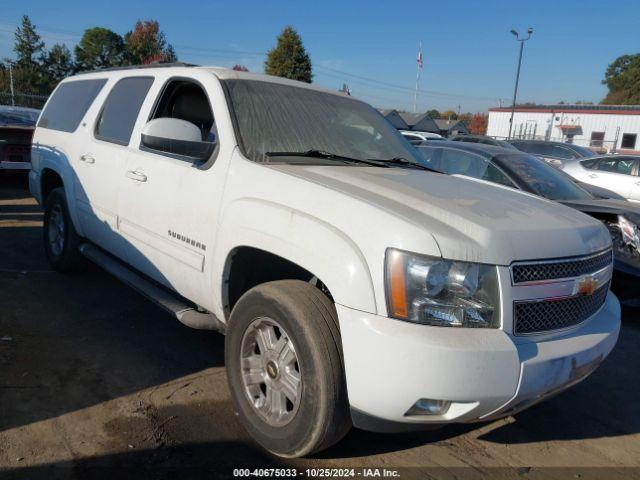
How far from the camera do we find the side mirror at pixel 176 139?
10.0 feet

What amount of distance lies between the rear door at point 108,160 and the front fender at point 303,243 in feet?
4.91

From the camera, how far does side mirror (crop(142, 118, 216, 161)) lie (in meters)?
3.06

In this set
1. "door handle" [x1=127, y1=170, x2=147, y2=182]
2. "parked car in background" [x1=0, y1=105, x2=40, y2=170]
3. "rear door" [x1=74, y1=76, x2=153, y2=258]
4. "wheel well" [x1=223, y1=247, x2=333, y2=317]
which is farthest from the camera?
"parked car in background" [x1=0, y1=105, x2=40, y2=170]

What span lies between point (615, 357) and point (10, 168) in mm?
10148

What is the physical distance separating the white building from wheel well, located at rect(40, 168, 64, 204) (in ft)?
145

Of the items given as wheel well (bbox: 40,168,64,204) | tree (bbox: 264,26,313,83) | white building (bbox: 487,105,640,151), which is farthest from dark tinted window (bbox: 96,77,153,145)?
white building (bbox: 487,105,640,151)

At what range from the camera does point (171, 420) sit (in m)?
2.96

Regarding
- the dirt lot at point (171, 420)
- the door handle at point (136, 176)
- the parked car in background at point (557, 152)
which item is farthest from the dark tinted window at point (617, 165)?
the door handle at point (136, 176)

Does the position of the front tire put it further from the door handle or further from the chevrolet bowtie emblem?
the door handle

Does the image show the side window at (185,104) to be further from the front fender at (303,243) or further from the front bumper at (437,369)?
the front bumper at (437,369)

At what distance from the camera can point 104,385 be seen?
3293 mm

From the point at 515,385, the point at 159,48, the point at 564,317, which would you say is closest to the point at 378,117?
the point at 564,317

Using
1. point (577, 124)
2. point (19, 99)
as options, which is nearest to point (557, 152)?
point (19, 99)

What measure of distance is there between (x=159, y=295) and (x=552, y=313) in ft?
8.08
